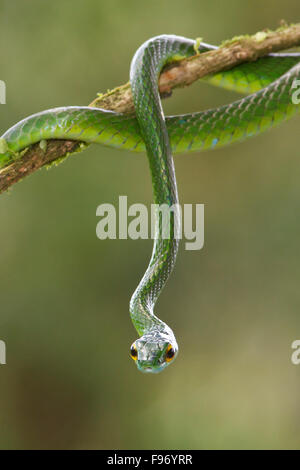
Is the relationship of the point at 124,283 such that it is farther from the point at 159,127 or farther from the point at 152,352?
→ the point at 152,352

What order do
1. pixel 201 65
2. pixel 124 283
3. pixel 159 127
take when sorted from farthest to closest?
pixel 124 283
pixel 201 65
pixel 159 127

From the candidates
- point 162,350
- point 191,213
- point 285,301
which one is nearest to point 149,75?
point 162,350

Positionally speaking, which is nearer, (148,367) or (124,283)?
(148,367)

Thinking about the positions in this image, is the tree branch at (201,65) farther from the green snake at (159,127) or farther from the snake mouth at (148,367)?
the snake mouth at (148,367)

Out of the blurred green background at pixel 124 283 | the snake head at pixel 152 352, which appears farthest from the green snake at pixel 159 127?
the blurred green background at pixel 124 283

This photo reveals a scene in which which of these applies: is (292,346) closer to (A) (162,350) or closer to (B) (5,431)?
(B) (5,431)

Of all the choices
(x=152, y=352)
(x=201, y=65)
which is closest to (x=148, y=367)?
(x=152, y=352)

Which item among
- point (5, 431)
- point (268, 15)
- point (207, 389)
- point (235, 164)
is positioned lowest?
point (5, 431)
